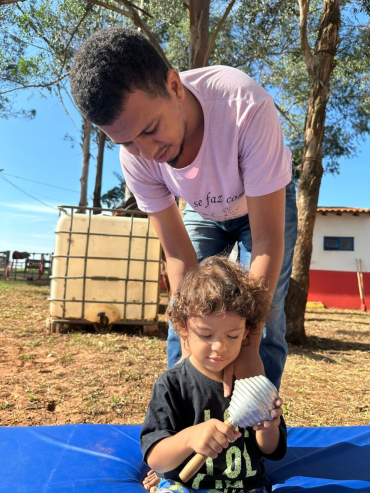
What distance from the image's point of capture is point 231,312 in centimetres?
140

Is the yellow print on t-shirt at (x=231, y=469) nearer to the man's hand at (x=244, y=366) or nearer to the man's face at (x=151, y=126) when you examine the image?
the man's hand at (x=244, y=366)

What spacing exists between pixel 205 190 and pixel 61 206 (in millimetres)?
4217

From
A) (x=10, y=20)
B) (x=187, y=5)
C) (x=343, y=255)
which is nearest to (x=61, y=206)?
(x=187, y=5)

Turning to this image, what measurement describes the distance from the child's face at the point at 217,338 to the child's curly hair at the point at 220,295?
2cm

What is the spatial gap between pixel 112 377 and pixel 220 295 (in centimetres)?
270

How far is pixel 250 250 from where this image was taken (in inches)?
74.9

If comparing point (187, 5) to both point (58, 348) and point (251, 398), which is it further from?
point (251, 398)

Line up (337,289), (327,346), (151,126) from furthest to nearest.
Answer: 1. (337,289)
2. (327,346)
3. (151,126)

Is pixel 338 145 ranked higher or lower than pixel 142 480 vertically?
higher

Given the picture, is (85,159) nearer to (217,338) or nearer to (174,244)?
(174,244)

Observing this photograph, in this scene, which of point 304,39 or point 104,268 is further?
point 304,39

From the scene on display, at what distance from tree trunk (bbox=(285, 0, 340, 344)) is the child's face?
188 inches

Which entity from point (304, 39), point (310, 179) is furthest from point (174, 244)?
point (304, 39)

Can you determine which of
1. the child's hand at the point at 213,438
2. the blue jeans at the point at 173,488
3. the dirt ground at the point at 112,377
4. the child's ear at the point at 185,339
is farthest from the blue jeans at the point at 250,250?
the dirt ground at the point at 112,377
